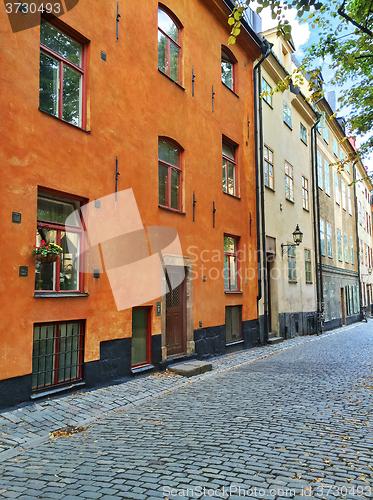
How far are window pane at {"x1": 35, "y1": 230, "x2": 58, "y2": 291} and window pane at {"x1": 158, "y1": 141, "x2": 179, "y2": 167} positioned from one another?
405cm

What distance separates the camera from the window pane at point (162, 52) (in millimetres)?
10414

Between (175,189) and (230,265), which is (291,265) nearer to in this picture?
(230,265)

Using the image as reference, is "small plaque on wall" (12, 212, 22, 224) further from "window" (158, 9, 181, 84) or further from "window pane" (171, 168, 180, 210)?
"window" (158, 9, 181, 84)

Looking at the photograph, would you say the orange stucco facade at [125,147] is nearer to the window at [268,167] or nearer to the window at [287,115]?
the window at [268,167]

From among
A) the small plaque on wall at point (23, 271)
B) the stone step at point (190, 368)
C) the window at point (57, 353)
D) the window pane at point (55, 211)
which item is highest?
the window pane at point (55, 211)

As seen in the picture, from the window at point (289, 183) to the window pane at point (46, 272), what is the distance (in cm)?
1299

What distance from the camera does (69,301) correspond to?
723 centimetres

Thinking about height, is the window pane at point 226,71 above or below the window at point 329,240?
above

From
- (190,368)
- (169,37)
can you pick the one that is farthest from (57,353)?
(169,37)

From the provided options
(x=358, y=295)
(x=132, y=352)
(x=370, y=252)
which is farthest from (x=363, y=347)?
(x=370, y=252)

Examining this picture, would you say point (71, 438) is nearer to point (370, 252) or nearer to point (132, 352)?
point (132, 352)

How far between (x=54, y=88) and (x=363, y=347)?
41.7ft

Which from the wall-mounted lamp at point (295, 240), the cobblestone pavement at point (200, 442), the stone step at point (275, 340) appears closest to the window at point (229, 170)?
the wall-mounted lamp at point (295, 240)

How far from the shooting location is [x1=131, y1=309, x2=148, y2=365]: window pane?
29.3 feet
